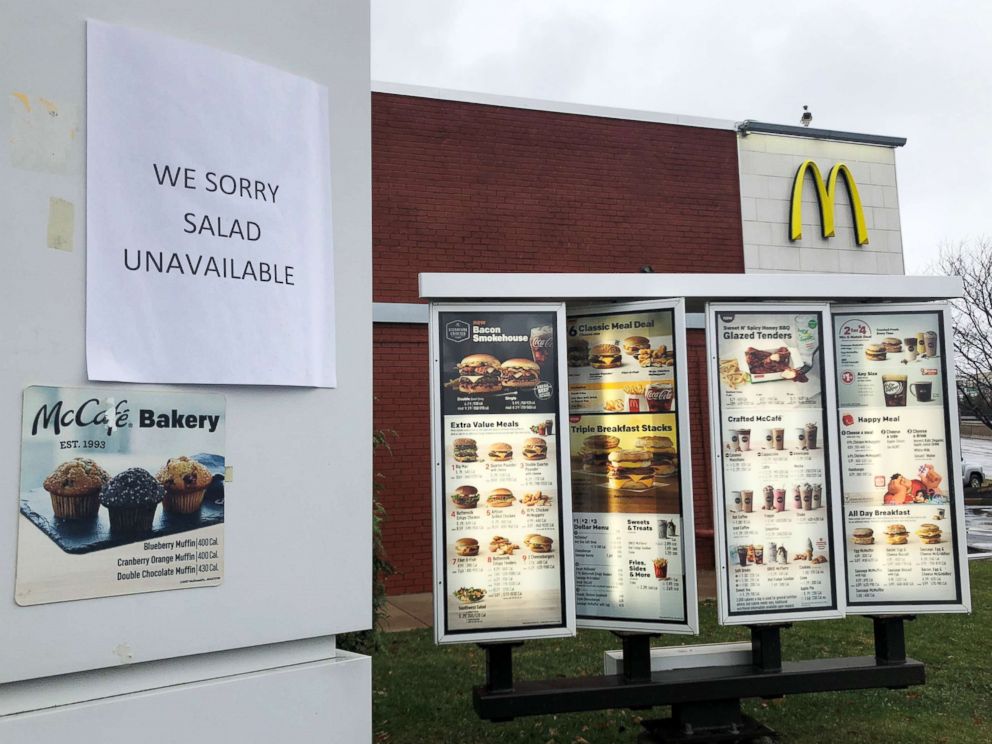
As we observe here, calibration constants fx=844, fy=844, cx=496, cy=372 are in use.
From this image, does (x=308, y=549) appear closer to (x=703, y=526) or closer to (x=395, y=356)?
(x=395, y=356)

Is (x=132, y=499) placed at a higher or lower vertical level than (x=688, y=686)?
higher

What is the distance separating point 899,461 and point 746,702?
219 cm

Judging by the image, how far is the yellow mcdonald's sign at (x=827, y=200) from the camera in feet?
40.4

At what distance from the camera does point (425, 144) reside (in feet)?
35.2

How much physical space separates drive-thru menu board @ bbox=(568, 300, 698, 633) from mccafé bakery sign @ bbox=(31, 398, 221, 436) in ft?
10.0

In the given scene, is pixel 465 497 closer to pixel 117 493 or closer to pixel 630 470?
pixel 630 470

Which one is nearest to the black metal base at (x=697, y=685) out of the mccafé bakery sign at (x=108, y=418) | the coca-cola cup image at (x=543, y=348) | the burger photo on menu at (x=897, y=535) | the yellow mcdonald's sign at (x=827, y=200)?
the burger photo on menu at (x=897, y=535)

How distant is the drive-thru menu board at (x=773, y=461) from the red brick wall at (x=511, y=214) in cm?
589

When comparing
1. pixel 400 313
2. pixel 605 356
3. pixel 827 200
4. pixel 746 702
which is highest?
pixel 827 200

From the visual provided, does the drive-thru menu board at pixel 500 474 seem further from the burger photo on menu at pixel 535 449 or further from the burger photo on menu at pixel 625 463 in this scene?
the burger photo on menu at pixel 625 463

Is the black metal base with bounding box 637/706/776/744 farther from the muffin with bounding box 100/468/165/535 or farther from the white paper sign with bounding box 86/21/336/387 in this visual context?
the muffin with bounding box 100/468/165/535

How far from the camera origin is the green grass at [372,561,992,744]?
5.45 meters

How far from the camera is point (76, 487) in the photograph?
1938 mm

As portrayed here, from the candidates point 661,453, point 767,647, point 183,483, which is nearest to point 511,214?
point 661,453
